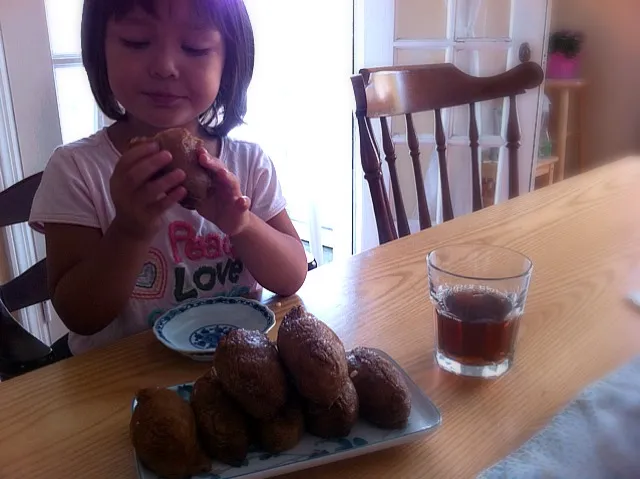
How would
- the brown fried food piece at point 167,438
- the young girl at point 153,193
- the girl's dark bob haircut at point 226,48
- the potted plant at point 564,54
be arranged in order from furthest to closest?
the potted plant at point 564,54
the girl's dark bob haircut at point 226,48
the young girl at point 153,193
the brown fried food piece at point 167,438

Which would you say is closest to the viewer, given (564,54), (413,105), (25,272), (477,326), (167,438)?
(167,438)

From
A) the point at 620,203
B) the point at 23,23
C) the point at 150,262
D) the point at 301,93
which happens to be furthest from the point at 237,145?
the point at 301,93

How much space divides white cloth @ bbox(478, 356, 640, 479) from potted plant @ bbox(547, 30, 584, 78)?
279 cm

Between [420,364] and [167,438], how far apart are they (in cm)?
28

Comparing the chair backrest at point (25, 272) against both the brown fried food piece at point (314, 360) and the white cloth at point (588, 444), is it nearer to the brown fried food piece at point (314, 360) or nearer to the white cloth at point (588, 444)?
the brown fried food piece at point (314, 360)

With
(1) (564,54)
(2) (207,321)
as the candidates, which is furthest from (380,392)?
(1) (564,54)

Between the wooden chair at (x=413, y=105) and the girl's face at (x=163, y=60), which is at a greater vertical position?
the girl's face at (x=163, y=60)

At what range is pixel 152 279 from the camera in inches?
35.3

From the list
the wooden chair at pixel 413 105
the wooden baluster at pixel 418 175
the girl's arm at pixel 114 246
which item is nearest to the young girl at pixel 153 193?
the girl's arm at pixel 114 246

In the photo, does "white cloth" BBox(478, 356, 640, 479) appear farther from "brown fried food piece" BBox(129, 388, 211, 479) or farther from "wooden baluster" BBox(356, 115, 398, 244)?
"wooden baluster" BBox(356, 115, 398, 244)

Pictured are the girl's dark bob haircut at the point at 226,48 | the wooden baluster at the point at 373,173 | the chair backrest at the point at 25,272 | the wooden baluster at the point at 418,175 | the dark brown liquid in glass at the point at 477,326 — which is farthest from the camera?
the wooden baluster at the point at 418,175

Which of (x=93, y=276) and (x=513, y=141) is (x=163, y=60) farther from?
(x=513, y=141)

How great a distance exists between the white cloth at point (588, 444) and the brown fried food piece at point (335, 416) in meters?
0.10

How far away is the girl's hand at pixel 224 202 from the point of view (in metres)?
0.63
